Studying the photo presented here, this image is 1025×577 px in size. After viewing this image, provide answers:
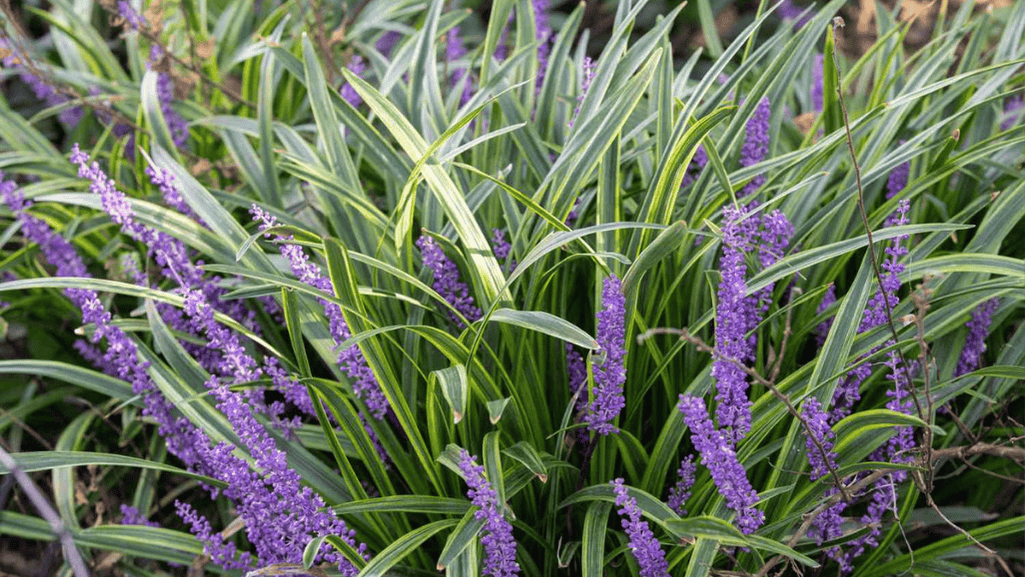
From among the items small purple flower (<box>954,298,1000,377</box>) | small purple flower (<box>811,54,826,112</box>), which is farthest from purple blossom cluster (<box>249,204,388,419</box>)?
small purple flower (<box>811,54,826,112</box>)

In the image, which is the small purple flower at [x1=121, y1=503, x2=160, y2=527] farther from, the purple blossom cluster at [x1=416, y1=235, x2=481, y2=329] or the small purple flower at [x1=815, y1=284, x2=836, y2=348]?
the small purple flower at [x1=815, y1=284, x2=836, y2=348]

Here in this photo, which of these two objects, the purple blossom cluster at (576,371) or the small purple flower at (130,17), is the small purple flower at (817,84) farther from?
the small purple flower at (130,17)

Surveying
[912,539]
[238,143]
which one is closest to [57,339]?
[238,143]

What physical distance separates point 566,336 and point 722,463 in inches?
13.5

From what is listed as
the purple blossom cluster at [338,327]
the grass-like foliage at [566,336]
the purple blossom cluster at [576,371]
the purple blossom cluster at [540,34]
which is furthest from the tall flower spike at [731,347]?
the purple blossom cluster at [540,34]

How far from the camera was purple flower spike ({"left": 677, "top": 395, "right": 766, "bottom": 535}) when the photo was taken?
1.48 m

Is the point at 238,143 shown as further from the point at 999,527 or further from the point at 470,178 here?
the point at 999,527

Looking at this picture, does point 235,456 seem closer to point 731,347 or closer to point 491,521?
point 491,521

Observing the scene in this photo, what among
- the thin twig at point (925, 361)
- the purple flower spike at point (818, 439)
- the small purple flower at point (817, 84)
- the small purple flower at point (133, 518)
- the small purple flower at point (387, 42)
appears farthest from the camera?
the small purple flower at point (387, 42)

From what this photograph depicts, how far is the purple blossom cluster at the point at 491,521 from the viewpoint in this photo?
154cm

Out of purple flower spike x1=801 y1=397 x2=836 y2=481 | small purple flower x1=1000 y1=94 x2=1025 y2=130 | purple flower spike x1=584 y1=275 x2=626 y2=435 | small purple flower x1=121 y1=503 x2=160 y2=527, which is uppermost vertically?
small purple flower x1=1000 y1=94 x2=1025 y2=130

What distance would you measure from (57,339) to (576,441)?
72.8 inches

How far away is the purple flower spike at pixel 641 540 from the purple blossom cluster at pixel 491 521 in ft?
0.65

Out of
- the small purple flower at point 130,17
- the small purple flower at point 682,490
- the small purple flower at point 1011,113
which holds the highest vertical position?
the small purple flower at point 130,17
